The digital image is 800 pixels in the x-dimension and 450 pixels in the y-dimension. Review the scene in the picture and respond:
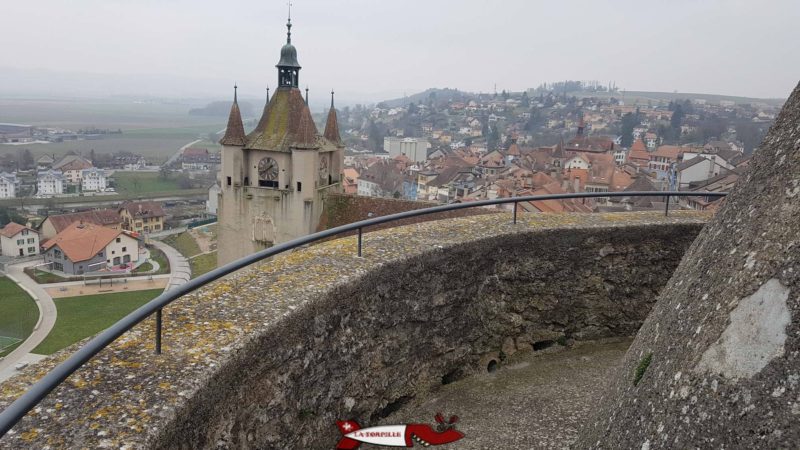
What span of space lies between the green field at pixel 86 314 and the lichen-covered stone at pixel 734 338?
3876 cm

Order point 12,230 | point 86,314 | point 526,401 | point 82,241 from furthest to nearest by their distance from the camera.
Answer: point 12,230
point 82,241
point 86,314
point 526,401

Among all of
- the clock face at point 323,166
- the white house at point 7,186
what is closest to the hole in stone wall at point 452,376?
the clock face at point 323,166

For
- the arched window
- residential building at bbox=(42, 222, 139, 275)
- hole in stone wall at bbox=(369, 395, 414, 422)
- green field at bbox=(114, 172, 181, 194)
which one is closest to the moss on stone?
hole in stone wall at bbox=(369, 395, 414, 422)

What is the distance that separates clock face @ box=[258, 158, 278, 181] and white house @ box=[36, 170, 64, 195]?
95099 mm

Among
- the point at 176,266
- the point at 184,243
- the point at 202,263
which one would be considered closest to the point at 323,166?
the point at 202,263

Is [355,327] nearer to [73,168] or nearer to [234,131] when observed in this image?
[234,131]

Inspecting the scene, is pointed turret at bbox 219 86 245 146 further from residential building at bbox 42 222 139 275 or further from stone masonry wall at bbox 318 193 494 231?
residential building at bbox 42 222 139 275

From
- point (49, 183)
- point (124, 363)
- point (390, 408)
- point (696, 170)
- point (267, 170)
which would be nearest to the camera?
point (124, 363)

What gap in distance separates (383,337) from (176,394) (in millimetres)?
2080

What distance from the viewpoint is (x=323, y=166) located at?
3209cm

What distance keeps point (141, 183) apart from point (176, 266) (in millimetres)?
70764

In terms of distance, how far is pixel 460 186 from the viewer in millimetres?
75062

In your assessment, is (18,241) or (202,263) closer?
(202,263)

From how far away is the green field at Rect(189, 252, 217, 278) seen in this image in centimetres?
5774
